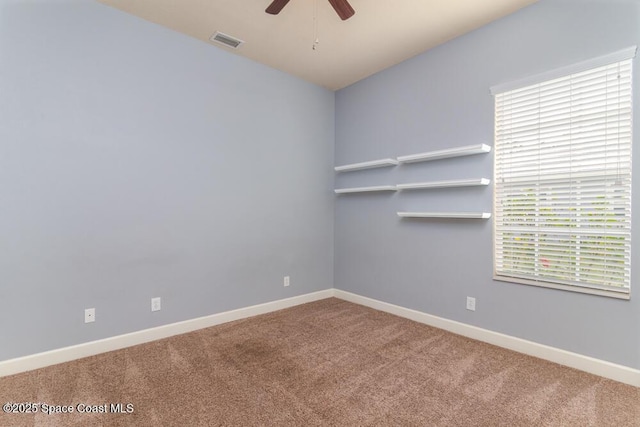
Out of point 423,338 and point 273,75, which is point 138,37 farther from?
point 423,338

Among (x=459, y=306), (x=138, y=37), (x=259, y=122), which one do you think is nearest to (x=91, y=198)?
(x=138, y=37)

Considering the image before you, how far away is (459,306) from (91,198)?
11.1ft

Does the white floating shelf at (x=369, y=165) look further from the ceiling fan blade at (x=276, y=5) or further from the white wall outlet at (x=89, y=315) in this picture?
the white wall outlet at (x=89, y=315)

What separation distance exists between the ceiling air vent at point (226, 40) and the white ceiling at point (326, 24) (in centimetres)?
5

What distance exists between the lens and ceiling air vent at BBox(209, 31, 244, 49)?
9.39 ft

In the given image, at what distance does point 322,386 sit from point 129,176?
90.9 inches

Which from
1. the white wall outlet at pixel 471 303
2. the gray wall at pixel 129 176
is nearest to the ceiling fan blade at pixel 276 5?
the gray wall at pixel 129 176

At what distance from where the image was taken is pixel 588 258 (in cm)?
218

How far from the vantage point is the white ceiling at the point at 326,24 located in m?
2.46

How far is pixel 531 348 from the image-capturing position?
7.95 feet

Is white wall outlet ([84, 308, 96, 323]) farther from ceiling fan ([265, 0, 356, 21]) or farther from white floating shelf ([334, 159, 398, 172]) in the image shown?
white floating shelf ([334, 159, 398, 172])

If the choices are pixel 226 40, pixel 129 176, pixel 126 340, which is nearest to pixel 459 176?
pixel 226 40

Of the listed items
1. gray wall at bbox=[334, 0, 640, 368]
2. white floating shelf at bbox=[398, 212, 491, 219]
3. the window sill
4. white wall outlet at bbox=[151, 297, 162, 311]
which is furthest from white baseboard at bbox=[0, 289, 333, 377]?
the window sill

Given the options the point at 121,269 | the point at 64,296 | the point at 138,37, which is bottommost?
the point at 64,296
